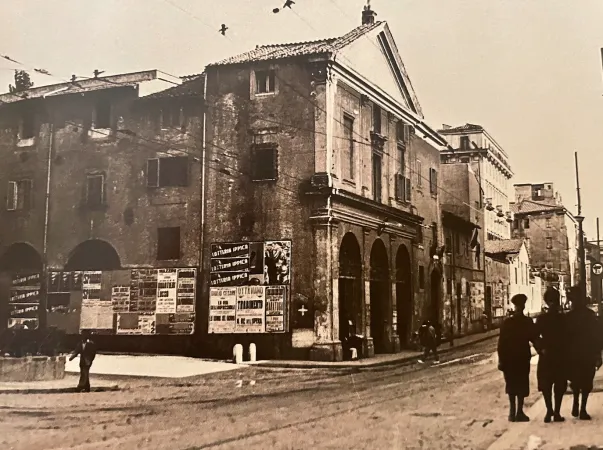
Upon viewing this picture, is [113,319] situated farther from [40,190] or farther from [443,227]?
[443,227]

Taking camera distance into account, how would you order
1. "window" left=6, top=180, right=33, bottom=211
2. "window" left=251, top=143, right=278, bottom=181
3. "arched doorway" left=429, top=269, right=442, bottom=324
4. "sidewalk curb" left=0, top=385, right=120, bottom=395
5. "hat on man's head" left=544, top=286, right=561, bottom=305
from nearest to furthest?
"hat on man's head" left=544, top=286, right=561, bottom=305 < "sidewalk curb" left=0, top=385, right=120, bottom=395 < "arched doorway" left=429, top=269, right=442, bottom=324 < "window" left=251, top=143, right=278, bottom=181 < "window" left=6, top=180, right=33, bottom=211

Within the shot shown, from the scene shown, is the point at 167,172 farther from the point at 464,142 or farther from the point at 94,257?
the point at 464,142

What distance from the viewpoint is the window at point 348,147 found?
215 inches

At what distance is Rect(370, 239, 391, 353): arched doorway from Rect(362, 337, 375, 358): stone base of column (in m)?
0.04

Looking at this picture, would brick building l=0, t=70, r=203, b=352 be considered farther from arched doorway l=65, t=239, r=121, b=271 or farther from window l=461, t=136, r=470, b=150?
window l=461, t=136, r=470, b=150

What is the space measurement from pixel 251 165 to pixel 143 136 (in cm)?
86

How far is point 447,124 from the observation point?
5.16 m

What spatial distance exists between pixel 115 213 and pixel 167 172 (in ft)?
1.68

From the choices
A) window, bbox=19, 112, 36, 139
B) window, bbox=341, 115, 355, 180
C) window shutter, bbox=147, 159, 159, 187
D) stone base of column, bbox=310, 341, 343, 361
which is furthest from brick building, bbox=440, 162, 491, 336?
window, bbox=19, 112, 36, 139

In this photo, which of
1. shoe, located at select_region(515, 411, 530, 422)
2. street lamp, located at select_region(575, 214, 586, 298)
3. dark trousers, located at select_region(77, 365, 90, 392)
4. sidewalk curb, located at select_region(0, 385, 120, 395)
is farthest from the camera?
dark trousers, located at select_region(77, 365, 90, 392)

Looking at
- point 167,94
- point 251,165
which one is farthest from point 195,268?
point 167,94

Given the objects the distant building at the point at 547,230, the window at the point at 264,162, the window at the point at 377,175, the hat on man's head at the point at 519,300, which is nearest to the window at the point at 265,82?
the window at the point at 264,162

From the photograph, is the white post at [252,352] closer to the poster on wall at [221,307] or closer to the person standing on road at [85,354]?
the poster on wall at [221,307]

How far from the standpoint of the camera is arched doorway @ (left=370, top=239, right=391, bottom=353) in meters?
5.36
